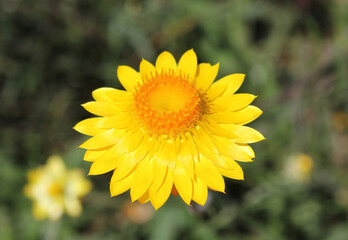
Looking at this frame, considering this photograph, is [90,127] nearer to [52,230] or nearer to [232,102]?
[232,102]

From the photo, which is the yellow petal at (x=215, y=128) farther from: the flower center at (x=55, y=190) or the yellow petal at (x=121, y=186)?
the flower center at (x=55, y=190)

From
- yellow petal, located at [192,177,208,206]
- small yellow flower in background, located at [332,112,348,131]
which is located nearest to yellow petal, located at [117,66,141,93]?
yellow petal, located at [192,177,208,206]

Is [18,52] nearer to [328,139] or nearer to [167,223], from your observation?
[167,223]

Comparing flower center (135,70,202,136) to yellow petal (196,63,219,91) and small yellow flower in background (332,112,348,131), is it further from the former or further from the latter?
small yellow flower in background (332,112,348,131)

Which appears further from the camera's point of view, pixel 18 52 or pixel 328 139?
pixel 18 52

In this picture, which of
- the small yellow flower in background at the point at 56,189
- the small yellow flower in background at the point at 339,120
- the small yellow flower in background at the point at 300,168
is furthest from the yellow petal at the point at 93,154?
the small yellow flower in background at the point at 339,120

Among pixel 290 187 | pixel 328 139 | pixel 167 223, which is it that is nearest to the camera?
pixel 167 223

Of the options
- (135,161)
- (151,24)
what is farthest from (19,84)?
(135,161)
